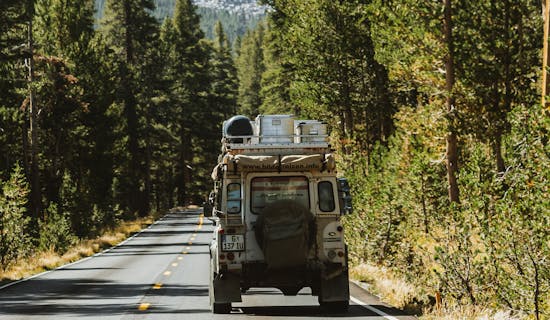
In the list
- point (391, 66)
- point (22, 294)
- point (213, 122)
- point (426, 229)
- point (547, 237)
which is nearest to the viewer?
point (547, 237)

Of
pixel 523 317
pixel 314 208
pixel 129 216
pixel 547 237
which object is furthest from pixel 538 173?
pixel 129 216

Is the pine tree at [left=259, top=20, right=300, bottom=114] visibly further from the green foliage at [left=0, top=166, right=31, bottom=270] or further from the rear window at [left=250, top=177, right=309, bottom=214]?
the rear window at [left=250, top=177, right=309, bottom=214]

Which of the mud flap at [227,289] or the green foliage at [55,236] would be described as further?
the green foliage at [55,236]

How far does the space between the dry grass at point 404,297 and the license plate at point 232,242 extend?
10.3ft

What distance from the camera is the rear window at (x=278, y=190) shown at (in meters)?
13.9

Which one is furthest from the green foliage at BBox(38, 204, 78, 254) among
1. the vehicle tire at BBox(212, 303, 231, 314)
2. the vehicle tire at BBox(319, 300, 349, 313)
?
the vehicle tire at BBox(319, 300, 349, 313)

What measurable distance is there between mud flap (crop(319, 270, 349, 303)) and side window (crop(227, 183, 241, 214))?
187cm

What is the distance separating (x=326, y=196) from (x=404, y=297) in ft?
8.84

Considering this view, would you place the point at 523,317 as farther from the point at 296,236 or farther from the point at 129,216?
the point at 129,216

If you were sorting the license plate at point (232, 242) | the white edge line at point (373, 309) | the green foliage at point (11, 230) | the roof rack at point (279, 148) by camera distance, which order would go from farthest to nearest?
the green foliage at point (11, 230), the roof rack at point (279, 148), the license plate at point (232, 242), the white edge line at point (373, 309)

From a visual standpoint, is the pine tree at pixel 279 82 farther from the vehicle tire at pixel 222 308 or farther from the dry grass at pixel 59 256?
the vehicle tire at pixel 222 308

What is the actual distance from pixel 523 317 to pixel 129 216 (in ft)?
184

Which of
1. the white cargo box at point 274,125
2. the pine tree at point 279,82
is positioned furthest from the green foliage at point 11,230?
the pine tree at point 279,82

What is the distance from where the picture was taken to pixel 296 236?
13.2 meters
